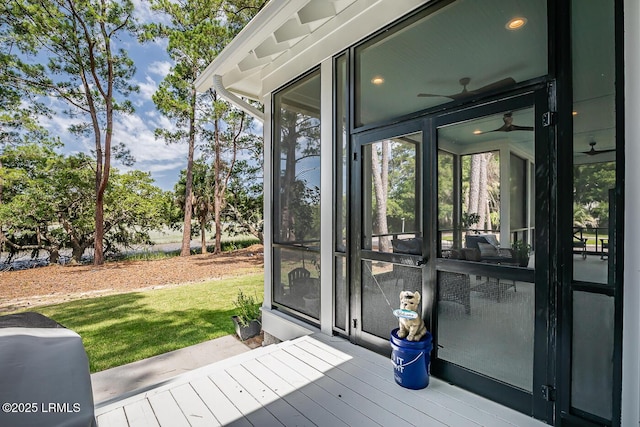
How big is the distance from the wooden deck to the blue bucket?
6 cm

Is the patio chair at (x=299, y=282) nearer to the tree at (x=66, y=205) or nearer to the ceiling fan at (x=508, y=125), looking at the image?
the ceiling fan at (x=508, y=125)

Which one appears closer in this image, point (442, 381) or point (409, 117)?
point (442, 381)

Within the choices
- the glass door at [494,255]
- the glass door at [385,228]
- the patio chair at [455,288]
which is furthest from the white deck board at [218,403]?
the patio chair at [455,288]

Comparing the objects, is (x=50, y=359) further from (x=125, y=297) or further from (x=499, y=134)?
(x=125, y=297)

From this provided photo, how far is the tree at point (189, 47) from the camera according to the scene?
8.85 metres

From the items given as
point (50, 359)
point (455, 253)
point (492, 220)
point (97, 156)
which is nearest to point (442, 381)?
point (455, 253)

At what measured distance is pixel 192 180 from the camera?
11.2 m

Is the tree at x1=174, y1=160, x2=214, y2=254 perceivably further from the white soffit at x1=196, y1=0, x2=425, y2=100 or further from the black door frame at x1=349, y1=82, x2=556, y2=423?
the black door frame at x1=349, y1=82, x2=556, y2=423

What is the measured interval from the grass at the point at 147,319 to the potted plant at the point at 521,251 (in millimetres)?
4154

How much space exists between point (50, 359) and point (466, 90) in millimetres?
2624

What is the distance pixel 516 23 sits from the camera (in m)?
1.90

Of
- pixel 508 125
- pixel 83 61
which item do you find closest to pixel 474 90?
pixel 508 125

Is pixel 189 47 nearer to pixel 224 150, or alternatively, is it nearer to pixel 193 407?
pixel 224 150

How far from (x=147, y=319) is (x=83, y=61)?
24.4ft
